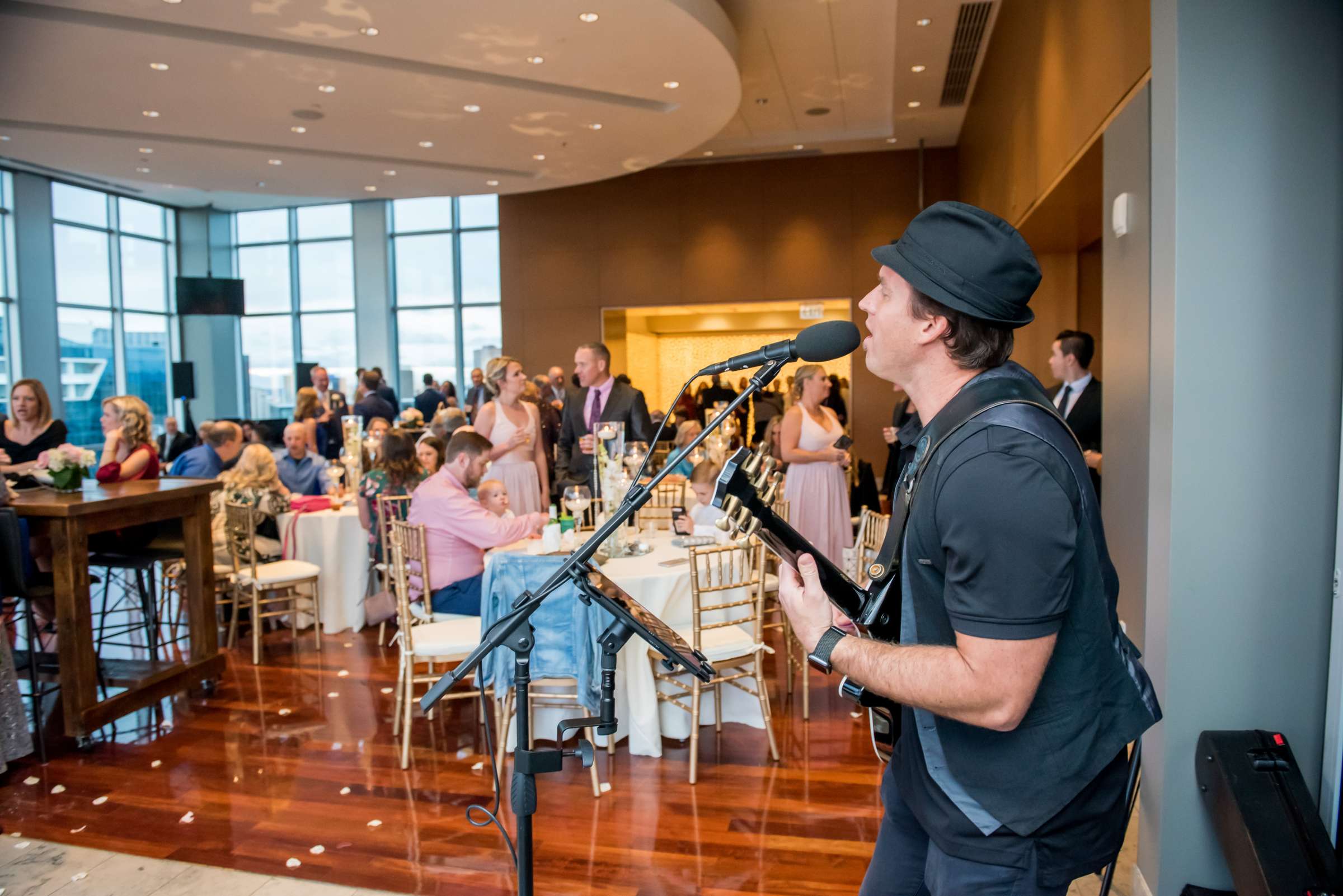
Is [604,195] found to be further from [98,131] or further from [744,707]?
[744,707]

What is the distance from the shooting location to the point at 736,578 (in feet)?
12.5

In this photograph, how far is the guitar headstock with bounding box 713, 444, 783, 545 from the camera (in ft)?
4.44

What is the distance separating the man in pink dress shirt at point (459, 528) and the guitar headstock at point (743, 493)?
9.49ft

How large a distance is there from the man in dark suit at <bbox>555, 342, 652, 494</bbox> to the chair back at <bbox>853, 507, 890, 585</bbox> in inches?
71.0

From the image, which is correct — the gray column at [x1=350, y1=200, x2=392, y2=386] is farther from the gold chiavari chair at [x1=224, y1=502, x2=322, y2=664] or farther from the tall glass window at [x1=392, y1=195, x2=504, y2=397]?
the gold chiavari chair at [x1=224, y1=502, x2=322, y2=664]

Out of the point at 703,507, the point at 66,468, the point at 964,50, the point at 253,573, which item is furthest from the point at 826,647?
the point at 964,50

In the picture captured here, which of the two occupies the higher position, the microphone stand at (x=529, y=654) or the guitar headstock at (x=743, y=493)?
the guitar headstock at (x=743, y=493)

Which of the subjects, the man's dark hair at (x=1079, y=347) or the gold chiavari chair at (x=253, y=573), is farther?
the gold chiavari chair at (x=253, y=573)

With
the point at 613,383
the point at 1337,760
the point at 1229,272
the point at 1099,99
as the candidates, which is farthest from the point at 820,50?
the point at 1337,760

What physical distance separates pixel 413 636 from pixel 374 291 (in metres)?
12.8

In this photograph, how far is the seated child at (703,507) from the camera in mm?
4273

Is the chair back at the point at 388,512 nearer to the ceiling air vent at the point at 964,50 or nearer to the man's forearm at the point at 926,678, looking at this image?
the man's forearm at the point at 926,678

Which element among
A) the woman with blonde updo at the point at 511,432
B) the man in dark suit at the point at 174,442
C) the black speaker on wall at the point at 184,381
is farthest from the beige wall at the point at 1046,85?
the black speaker on wall at the point at 184,381

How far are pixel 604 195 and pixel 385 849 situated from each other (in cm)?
1052
